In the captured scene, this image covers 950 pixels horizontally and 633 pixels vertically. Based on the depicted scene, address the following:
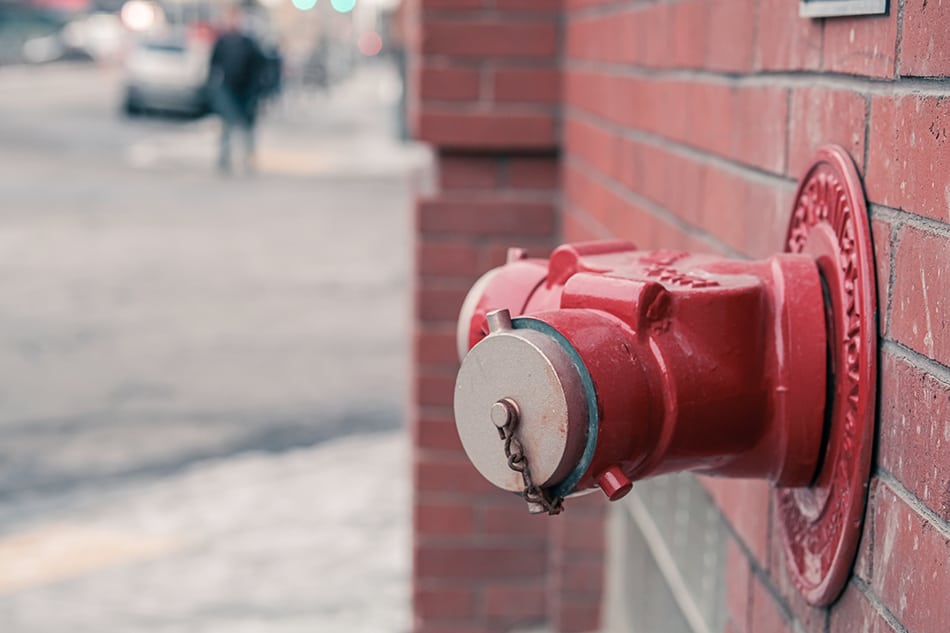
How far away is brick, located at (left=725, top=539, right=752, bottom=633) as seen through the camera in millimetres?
1350

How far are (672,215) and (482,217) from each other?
1.29m

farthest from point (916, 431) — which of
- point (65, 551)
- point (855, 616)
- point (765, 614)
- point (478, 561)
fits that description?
point (65, 551)

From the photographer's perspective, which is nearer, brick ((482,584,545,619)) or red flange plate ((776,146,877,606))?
red flange plate ((776,146,877,606))

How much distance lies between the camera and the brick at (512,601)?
10.2 feet

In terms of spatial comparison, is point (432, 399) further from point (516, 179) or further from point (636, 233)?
point (636, 233)

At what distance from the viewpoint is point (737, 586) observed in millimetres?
1394

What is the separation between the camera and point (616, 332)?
3.24 feet

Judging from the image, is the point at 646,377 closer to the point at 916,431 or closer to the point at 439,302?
the point at 916,431

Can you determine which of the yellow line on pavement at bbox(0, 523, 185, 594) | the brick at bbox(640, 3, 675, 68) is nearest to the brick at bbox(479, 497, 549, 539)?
the yellow line on pavement at bbox(0, 523, 185, 594)

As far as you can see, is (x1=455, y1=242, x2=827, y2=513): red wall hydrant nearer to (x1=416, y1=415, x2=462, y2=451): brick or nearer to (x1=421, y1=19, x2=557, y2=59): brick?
(x1=421, y1=19, x2=557, y2=59): brick

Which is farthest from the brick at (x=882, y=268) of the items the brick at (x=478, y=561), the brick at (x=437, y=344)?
the brick at (x=478, y=561)

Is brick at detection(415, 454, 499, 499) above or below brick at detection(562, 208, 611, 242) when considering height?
below

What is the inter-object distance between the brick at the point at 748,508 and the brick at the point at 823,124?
0.32m

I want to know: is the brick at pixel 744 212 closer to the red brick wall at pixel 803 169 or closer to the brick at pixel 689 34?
the red brick wall at pixel 803 169
